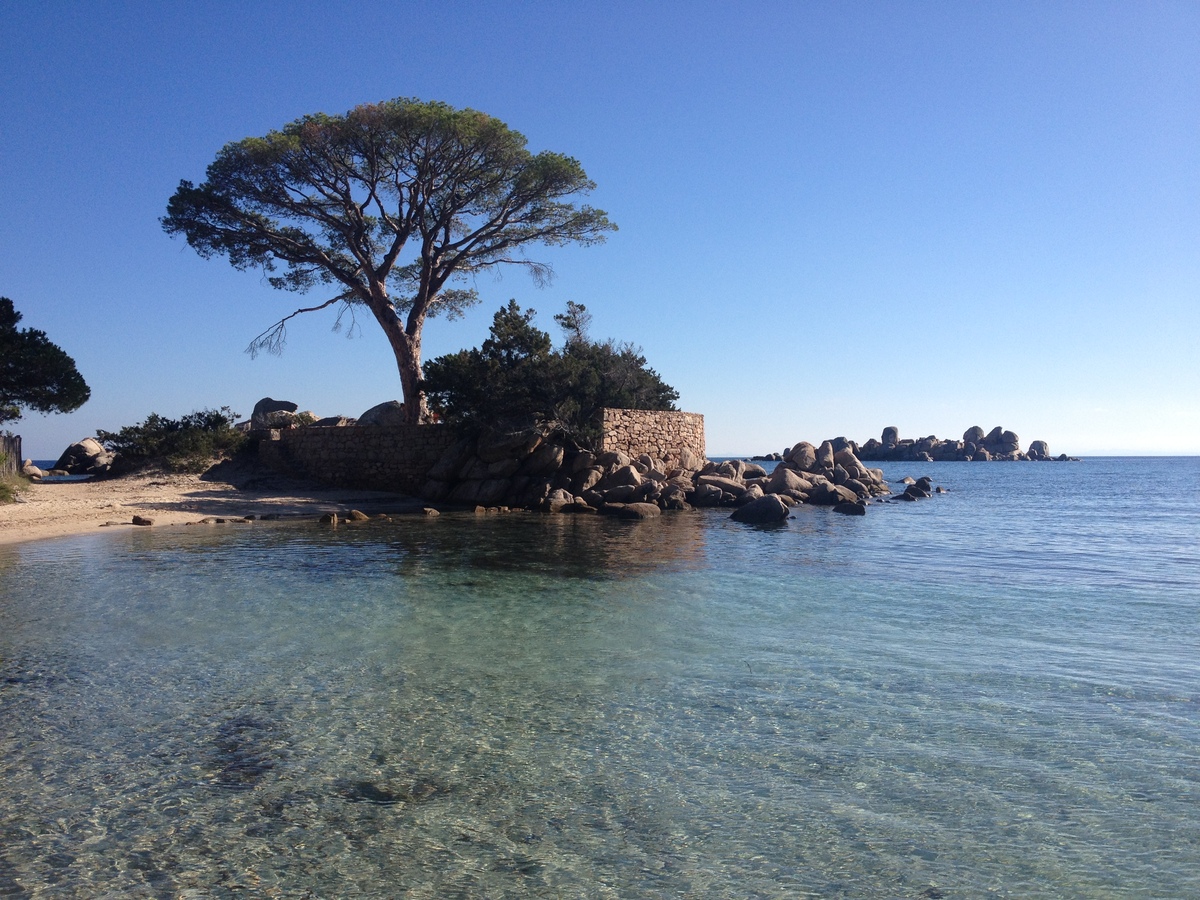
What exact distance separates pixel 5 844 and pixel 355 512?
1858 centimetres

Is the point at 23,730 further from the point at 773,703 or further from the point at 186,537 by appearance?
the point at 186,537

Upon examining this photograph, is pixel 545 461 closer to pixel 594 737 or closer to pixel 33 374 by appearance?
pixel 33 374

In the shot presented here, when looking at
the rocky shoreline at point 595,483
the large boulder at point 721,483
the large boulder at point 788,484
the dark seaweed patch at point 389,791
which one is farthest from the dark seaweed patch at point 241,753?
the large boulder at point 788,484

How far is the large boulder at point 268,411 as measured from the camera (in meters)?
32.7

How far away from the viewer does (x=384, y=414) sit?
105ft

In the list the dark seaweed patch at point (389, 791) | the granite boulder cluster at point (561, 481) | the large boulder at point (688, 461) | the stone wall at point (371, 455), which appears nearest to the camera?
the dark seaweed patch at point (389, 791)

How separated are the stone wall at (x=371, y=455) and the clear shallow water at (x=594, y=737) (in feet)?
Answer: 49.3

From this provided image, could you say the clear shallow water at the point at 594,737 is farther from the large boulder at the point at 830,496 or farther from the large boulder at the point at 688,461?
the large boulder at the point at 830,496

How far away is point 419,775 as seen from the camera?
5281mm

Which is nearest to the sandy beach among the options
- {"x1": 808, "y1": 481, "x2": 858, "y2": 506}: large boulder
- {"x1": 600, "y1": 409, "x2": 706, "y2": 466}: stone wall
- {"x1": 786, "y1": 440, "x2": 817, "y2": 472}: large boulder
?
{"x1": 600, "y1": 409, "x2": 706, "y2": 466}: stone wall

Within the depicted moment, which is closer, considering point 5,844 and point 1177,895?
point 1177,895

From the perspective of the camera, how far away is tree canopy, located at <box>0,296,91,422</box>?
2228cm

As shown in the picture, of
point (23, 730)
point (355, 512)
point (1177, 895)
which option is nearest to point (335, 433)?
point (355, 512)

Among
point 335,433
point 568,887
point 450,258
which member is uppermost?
point 450,258
